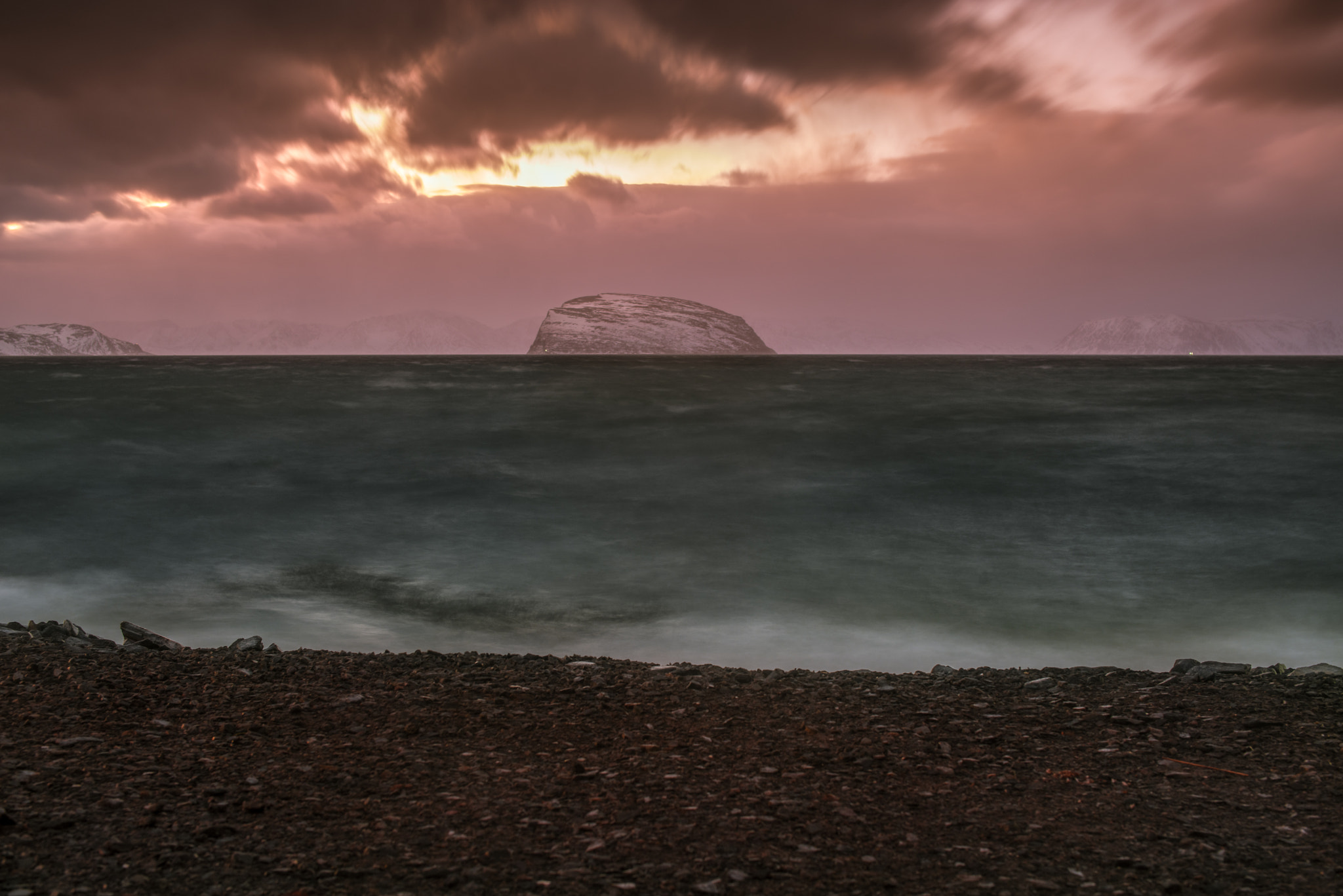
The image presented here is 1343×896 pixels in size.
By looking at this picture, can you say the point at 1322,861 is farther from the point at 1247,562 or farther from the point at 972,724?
the point at 1247,562

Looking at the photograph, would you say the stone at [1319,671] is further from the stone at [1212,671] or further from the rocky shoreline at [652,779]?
the stone at [1212,671]

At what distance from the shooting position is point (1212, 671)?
720 centimetres

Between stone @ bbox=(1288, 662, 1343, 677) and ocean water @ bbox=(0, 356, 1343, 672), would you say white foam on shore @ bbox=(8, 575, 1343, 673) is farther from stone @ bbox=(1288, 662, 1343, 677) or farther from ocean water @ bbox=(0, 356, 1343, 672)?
stone @ bbox=(1288, 662, 1343, 677)

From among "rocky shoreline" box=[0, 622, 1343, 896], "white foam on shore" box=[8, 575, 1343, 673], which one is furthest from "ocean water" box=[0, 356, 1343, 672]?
"rocky shoreline" box=[0, 622, 1343, 896]

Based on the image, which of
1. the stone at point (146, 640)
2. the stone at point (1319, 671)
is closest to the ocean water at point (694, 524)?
the stone at point (146, 640)

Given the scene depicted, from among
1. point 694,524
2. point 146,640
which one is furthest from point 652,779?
point 694,524

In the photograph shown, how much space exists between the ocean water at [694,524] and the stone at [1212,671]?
112 inches

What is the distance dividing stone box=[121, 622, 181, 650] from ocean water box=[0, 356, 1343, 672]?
94.9 inches

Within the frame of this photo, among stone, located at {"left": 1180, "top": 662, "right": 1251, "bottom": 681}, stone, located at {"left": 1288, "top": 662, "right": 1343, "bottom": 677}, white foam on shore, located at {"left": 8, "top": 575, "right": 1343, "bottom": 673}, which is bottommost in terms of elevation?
white foam on shore, located at {"left": 8, "top": 575, "right": 1343, "bottom": 673}

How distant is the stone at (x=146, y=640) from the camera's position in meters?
8.02

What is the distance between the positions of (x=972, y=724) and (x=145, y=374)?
4121 centimetres

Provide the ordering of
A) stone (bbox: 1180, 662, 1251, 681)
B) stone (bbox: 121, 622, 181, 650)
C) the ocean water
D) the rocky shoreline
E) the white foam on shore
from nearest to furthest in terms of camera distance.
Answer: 1. the rocky shoreline
2. stone (bbox: 1180, 662, 1251, 681)
3. stone (bbox: 121, 622, 181, 650)
4. the white foam on shore
5. the ocean water

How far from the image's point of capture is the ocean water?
11.4 m

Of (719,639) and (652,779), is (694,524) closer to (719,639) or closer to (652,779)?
(719,639)
